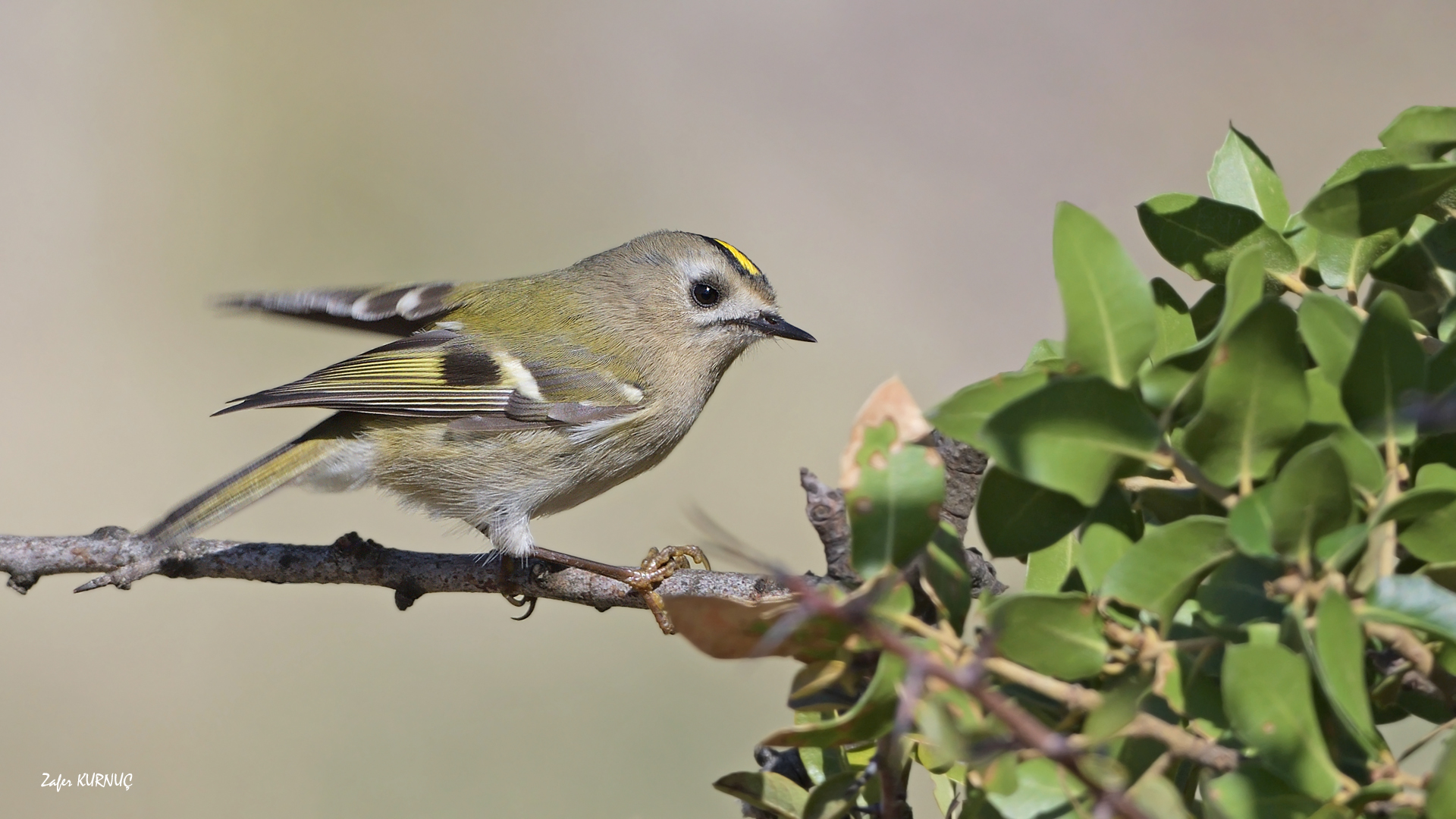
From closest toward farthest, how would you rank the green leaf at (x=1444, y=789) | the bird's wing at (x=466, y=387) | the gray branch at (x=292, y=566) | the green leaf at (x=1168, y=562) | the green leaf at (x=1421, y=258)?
the green leaf at (x=1444, y=789)
the green leaf at (x=1168, y=562)
the green leaf at (x=1421, y=258)
the gray branch at (x=292, y=566)
the bird's wing at (x=466, y=387)

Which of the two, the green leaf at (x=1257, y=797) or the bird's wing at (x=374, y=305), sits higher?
the bird's wing at (x=374, y=305)

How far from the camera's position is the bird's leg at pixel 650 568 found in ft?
6.73

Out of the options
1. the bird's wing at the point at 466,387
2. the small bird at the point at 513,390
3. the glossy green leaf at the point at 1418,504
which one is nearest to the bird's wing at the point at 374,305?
the small bird at the point at 513,390

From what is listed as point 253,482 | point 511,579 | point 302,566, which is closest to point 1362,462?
point 511,579

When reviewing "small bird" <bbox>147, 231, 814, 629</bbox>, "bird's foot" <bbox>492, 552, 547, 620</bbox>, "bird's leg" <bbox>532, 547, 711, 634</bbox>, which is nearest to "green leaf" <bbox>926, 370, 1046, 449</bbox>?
"bird's leg" <bbox>532, 547, 711, 634</bbox>

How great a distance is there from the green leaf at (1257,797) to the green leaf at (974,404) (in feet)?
0.87

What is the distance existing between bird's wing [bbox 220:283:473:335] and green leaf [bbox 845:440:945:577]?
221 cm

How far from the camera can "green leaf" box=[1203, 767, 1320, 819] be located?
686mm

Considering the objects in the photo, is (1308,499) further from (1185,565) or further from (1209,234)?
(1209,234)

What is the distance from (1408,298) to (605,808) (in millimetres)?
4071

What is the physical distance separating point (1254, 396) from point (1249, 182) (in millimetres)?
474

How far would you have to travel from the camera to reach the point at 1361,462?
0.72m

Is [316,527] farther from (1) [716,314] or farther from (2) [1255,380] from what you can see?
(2) [1255,380]

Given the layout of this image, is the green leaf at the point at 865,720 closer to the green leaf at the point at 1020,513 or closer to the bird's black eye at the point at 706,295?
the green leaf at the point at 1020,513
